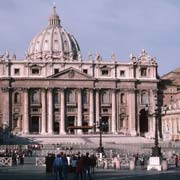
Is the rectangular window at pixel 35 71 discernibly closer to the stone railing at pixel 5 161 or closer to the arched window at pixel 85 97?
the arched window at pixel 85 97

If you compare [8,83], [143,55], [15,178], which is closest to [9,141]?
[8,83]

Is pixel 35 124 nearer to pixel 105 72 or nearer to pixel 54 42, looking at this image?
pixel 105 72

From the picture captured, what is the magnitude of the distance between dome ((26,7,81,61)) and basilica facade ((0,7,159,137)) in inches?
1099

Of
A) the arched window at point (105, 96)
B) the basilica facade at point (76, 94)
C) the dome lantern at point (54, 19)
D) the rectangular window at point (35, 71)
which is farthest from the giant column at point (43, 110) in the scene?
the dome lantern at point (54, 19)

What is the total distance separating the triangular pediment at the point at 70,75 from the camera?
8706cm

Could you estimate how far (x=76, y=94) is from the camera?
88.0 m

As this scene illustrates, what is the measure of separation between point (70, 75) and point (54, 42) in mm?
32585

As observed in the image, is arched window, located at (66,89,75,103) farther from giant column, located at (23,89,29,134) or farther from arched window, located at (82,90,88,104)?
giant column, located at (23,89,29,134)

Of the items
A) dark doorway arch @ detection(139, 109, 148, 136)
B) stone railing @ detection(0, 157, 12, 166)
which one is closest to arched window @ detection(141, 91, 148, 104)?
dark doorway arch @ detection(139, 109, 148, 136)

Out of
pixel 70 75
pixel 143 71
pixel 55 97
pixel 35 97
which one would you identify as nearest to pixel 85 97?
pixel 70 75

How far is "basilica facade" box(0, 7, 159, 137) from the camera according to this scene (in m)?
86.1

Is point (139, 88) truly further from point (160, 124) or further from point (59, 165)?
point (59, 165)

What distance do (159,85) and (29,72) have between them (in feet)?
70.2

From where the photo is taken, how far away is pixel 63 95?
8719cm
